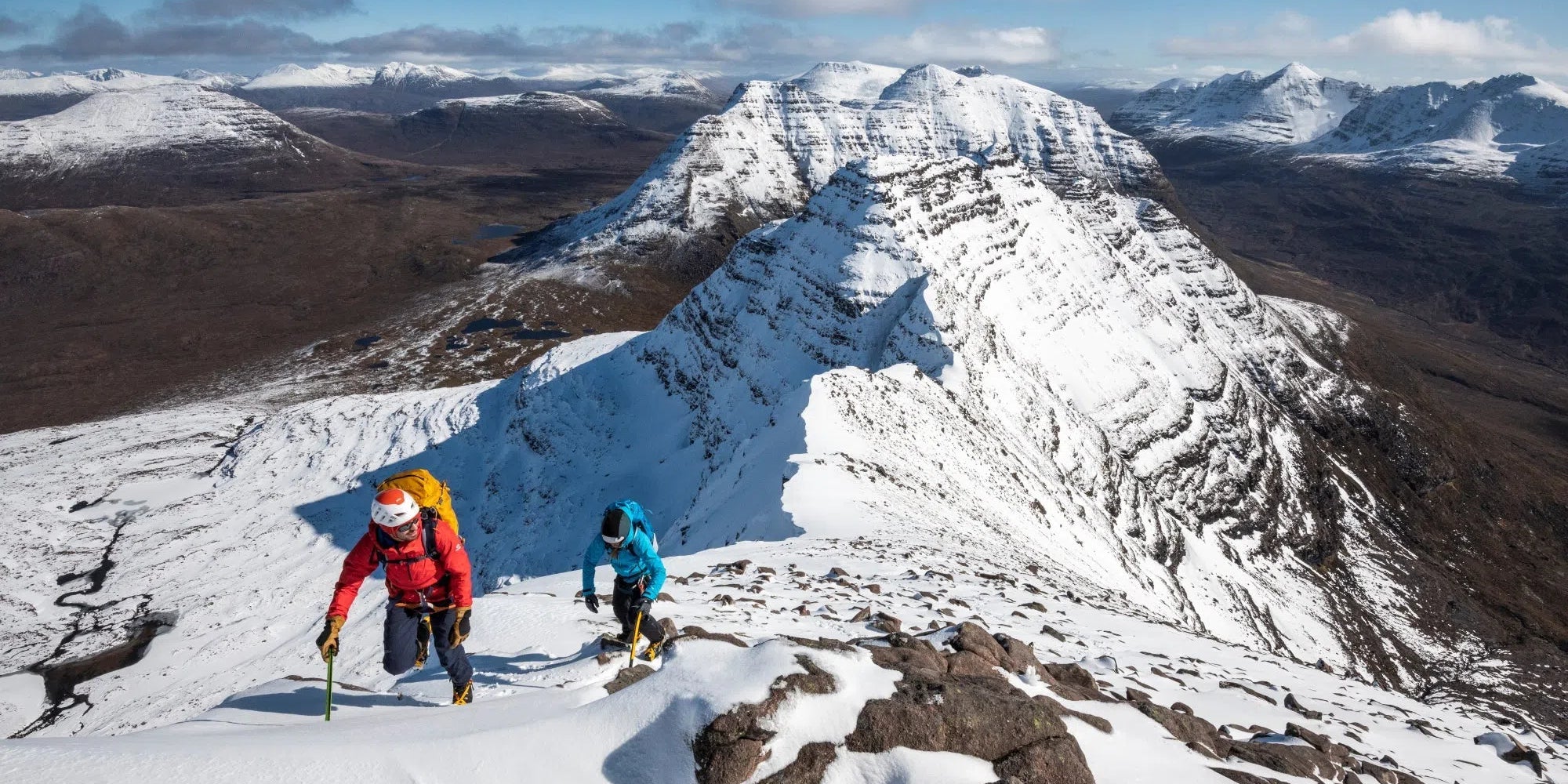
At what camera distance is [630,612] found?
31.4 feet

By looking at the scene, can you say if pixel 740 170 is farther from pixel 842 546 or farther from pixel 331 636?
pixel 331 636

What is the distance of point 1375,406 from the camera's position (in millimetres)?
76750

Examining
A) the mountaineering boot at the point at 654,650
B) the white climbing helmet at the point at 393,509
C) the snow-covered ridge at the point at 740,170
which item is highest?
the snow-covered ridge at the point at 740,170

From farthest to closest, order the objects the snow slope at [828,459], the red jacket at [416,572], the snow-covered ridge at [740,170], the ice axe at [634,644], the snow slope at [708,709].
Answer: the snow-covered ridge at [740,170], the snow slope at [828,459], the ice axe at [634,644], the red jacket at [416,572], the snow slope at [708,709]

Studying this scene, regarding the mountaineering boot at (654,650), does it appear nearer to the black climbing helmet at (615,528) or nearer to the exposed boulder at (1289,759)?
the black climbing helmet at (615,528)

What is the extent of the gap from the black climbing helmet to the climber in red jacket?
1735 millimetres

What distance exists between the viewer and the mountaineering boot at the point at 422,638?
8.68 metres

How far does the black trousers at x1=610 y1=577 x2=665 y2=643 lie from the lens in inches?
373

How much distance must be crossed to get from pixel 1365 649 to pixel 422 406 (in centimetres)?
7100

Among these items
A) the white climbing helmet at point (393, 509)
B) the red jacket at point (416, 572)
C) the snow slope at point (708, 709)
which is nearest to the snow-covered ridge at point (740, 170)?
the snow slope at point (708, 709)

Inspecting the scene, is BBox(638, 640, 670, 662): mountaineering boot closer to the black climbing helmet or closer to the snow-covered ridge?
the black climbing helmet

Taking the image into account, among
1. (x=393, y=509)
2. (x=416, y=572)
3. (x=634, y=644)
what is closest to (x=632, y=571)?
(x=634, y=644)

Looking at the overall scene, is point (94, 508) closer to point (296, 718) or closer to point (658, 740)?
point (296, 718)

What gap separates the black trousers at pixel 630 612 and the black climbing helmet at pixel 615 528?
21.8 inches
